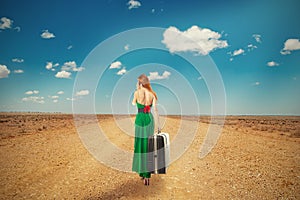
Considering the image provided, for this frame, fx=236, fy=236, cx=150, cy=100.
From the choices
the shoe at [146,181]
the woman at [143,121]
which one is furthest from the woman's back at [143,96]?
the shoe at [146,181]

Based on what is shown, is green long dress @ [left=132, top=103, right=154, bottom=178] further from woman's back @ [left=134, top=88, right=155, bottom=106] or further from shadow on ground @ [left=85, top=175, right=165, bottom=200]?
shadow on ground @ [left=85, top=175, right=165, bottom=200]

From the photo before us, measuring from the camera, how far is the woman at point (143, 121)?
621 cm

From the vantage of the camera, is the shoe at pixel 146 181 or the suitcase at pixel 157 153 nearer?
the suitcase at pixel 157 153

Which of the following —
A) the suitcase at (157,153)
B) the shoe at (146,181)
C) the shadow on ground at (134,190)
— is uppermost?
the suitcase at (157,153)

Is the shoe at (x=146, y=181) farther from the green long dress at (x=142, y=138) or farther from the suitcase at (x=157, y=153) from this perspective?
the suitcase at (x=157, y=153)

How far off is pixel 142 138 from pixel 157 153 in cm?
56

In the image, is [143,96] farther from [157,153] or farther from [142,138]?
[157,153]

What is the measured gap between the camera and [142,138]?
628 centimetres

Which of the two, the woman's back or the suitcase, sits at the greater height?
the woman's back

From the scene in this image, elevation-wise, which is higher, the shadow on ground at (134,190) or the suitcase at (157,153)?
the suitcase at (157,153)

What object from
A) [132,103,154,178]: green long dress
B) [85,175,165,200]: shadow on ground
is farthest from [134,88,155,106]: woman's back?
[85,175,165,200]: shadow on ground

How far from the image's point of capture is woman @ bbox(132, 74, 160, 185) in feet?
20.4

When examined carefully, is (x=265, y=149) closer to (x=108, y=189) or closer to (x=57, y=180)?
(x=108, y=189)

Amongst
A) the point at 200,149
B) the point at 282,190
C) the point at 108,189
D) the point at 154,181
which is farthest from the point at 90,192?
the point at 200,149
